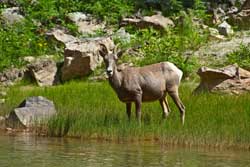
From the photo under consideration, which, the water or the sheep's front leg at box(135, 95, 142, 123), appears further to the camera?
the sheep's front leg at box(135, 95, 142, 123)

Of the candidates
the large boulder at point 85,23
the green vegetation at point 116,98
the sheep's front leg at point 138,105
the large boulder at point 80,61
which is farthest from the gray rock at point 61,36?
the sheep's front leg at point 138,105

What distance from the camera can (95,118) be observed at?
16.1 metres

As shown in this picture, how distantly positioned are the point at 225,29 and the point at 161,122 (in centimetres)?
1197

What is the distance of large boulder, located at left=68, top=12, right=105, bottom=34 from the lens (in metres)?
28.5

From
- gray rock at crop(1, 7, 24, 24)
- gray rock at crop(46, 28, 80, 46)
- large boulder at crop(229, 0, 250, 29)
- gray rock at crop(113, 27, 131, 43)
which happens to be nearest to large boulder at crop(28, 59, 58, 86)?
gray rock at crop(46, 28, 80, 46)

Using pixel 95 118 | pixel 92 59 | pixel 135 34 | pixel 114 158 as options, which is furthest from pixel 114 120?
pixel 135 34

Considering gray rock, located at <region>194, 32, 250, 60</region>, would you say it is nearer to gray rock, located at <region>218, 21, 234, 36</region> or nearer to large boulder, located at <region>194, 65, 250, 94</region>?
gray rock, located at <region>218, 21, 234, 36</region>

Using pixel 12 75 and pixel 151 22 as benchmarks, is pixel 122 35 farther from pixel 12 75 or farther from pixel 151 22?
pixel 12 75

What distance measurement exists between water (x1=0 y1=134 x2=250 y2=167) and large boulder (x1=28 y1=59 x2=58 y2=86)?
30.3ft

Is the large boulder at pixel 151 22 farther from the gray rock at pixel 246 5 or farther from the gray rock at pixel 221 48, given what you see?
the gray rock at pixel 246 5

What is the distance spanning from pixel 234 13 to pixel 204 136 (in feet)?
49.0

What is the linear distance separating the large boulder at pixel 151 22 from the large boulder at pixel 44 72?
400 cm

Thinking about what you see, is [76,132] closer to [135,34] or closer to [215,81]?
[215,81]

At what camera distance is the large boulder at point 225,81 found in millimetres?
19656
